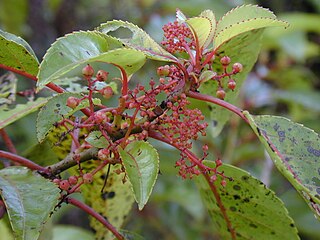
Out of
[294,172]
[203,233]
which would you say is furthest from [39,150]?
[203,233]

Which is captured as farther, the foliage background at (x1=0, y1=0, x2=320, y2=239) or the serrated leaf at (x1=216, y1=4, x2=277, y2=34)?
the foliage background at (x1=0, y1=0, x2=320, y2=239)

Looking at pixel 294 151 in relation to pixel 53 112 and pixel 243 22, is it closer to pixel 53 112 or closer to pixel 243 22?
pixel 243 22

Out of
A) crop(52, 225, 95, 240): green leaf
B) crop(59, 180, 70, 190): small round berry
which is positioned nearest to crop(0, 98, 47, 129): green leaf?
crop(59, 180, 70, 190): small round berry

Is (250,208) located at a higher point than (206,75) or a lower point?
lower

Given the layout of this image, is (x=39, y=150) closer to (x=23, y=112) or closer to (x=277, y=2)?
(x=23, y=112)

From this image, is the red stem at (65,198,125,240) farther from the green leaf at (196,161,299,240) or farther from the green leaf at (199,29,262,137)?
the green leaf at (199,29,262,137)

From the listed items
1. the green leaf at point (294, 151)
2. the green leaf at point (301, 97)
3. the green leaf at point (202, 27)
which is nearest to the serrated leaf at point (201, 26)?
the green leaf at point (202, 27)

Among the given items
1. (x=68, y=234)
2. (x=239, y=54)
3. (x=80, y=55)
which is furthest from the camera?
(x=68, y=234)

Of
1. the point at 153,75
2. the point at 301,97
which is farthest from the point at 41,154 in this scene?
the point at 301,97
